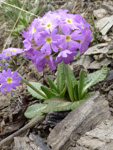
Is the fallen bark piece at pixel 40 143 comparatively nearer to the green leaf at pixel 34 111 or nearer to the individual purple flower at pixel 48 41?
the green leaf at pixel 34 111

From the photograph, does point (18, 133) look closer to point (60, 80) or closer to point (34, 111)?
point (34, 111)

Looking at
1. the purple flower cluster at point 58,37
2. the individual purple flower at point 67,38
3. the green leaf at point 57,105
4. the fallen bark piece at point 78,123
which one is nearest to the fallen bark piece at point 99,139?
the fallen bark piece at point 78,123

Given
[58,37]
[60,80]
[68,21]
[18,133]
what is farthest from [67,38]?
[18,133]

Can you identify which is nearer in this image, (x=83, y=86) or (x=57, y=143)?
(x=57, y=143)

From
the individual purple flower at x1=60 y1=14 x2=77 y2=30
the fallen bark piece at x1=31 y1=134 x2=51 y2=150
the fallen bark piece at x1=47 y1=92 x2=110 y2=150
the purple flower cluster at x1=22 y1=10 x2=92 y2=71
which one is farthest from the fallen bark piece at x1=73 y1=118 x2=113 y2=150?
the individual purple flower at x1=60 y1=14 x2=77 y2=30

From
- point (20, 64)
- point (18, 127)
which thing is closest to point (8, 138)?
point (18, 127)

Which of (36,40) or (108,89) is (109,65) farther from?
(36,40)
